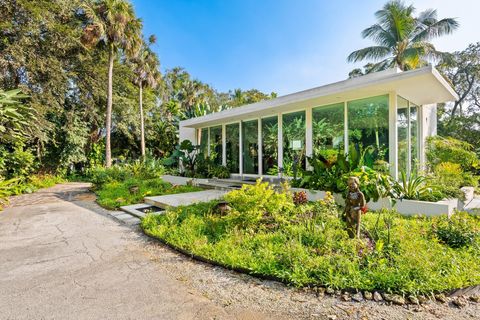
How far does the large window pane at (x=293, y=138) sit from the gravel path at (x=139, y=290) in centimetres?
562

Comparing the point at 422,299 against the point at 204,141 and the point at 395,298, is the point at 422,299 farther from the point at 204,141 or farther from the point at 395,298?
the point at 204,141

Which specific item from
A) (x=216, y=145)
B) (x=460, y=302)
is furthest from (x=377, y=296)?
(x=216, y=145)

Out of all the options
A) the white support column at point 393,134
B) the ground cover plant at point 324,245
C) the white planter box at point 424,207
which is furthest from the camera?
the white support column at point 393,134

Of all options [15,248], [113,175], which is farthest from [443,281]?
[113,175]

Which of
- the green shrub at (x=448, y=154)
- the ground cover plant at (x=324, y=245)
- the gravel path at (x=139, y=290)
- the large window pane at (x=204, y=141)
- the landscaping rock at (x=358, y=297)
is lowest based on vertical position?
the gravel path at (x=139, y=290)

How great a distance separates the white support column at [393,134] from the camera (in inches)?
255

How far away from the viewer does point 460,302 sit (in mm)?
2486

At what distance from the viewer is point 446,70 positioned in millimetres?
19922

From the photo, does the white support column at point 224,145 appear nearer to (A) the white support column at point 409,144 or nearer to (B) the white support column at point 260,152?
(B) the white support column at point 260,152

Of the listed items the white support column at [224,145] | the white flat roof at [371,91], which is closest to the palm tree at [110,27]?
the white support column at [224,145]

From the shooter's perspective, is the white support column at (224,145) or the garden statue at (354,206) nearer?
the garden statue at (354,206)

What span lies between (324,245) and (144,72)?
17202 millimetres

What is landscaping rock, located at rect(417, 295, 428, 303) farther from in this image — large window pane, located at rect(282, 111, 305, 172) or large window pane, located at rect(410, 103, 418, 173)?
large window pane, located at rect(410, 103, 418, 173)

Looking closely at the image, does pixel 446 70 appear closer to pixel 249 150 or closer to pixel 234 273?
pixel 249 150
